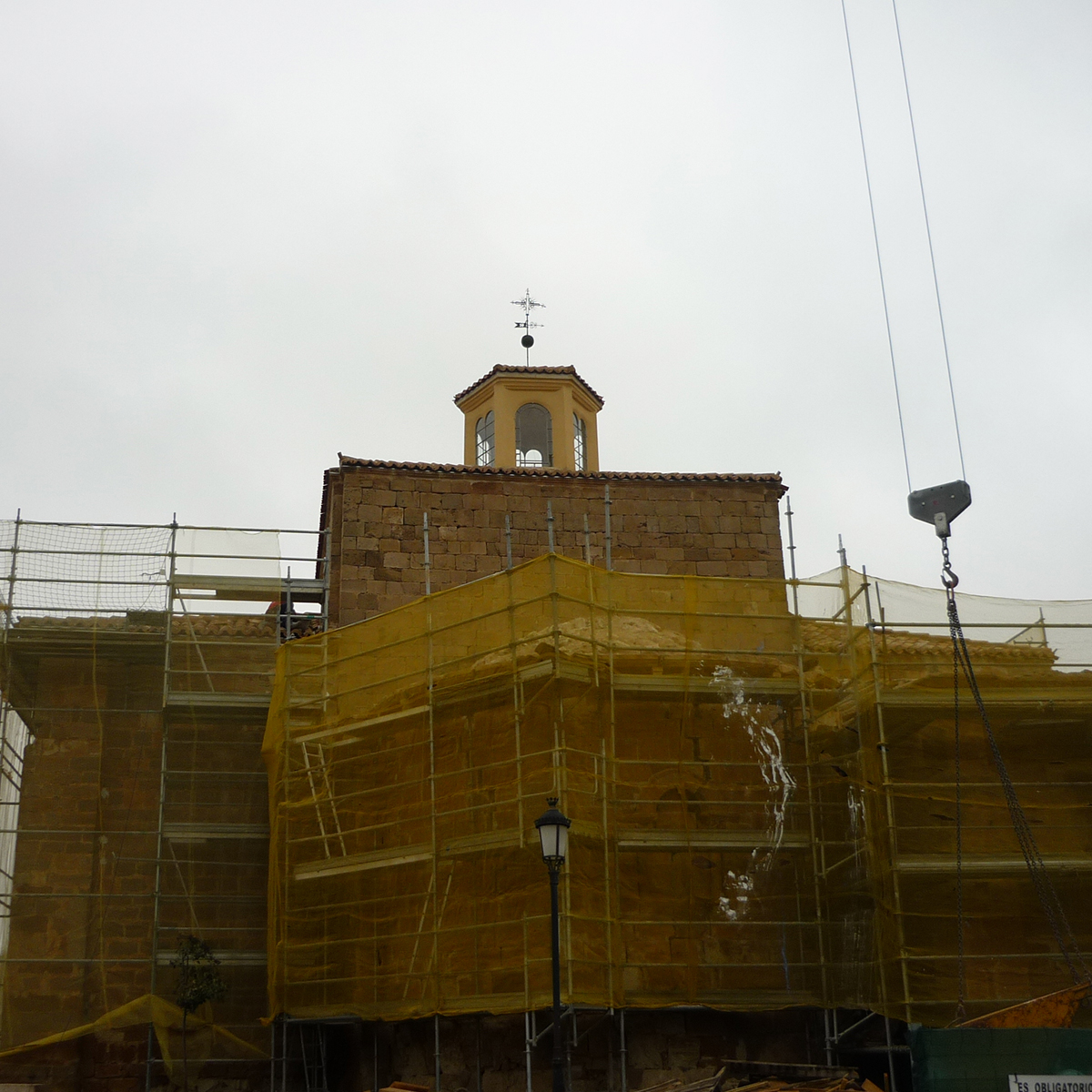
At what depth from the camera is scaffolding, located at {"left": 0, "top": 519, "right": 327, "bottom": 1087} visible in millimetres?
18609

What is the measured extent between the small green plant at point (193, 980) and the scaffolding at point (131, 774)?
442 millimetres

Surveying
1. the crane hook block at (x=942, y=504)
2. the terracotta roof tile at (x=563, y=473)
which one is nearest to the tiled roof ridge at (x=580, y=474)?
the terracotta roof tile at (x=563, y=473)

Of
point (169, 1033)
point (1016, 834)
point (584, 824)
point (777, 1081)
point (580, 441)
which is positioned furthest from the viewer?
point (580, 441)

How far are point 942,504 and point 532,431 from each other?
1170 cm

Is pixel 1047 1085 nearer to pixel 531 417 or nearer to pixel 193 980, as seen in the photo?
pixel 193 980

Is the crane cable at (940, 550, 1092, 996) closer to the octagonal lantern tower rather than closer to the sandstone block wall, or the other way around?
the sandstone block wall

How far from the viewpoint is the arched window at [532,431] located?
27.0 meters

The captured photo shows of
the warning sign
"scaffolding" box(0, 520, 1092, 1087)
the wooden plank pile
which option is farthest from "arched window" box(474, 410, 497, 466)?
the warning sign

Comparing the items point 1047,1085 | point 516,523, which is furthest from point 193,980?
point 1047,1085

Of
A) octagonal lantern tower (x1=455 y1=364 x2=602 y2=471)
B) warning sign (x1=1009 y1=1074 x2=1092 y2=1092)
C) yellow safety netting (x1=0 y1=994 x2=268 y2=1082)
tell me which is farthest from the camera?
octagonal lantern tower (x1=455 y1=364 x2=602 y2=471)

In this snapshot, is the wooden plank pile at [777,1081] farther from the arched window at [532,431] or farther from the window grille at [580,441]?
the arched window at [532,431]

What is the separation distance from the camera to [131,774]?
19734 mm

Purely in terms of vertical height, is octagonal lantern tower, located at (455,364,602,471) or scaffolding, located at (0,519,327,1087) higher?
octagonal lantern tower, located at (455,364,602,471)

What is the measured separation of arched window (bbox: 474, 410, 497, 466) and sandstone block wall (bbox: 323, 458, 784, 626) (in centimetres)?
406
